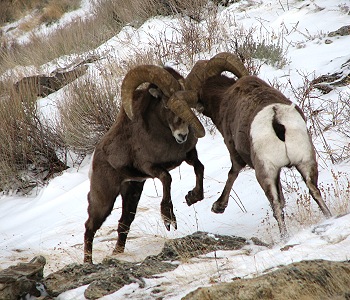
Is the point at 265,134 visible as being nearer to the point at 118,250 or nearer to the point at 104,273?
the point at 104,273

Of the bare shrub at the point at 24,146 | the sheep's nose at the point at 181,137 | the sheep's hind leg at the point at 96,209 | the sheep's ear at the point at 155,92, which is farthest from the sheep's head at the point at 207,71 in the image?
the bare shrub at the point at 24,146

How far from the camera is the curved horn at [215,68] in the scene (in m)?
5.98

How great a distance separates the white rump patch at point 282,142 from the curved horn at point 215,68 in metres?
1.38

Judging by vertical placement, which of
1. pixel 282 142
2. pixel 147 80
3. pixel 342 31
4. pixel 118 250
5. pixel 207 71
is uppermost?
pixel 147 80

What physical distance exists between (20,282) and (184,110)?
2.29 metres

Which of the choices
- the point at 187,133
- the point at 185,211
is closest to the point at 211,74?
the point at 187,133

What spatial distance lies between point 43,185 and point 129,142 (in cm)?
576

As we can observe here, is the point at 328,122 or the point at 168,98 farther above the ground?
the point at 168,98

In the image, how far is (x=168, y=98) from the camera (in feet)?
19.5

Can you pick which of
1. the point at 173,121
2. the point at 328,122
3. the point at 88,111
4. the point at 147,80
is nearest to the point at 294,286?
the point at 173,121

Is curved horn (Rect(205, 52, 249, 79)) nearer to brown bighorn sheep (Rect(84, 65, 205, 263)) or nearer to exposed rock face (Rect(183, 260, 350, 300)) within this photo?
brown bighorn sheep (Rect(84, 65, 205, 263))

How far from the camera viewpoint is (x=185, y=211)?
768 centimetres

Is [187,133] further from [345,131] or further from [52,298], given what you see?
[345,131]

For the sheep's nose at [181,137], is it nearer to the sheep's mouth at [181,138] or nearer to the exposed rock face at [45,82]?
the sheep's mouth at [181,138]
